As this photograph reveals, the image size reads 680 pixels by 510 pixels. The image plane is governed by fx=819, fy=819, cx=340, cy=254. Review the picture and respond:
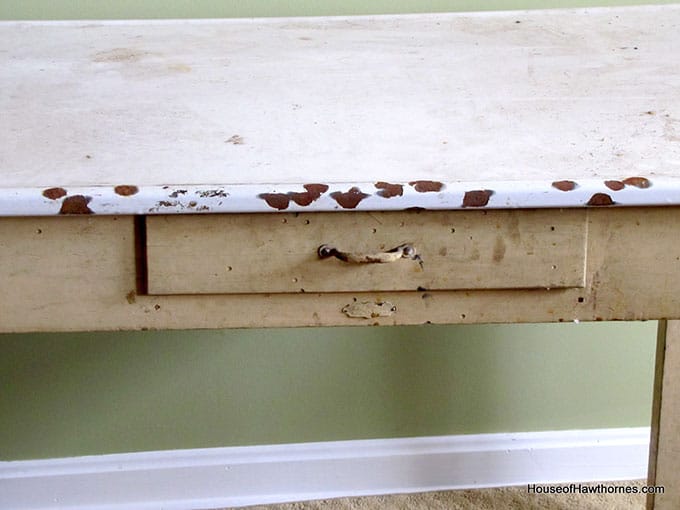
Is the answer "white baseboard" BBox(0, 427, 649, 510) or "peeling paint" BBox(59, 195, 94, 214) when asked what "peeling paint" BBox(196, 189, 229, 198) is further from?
"white baseboard" BBox(0, 427, 649, 510)

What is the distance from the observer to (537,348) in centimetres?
157

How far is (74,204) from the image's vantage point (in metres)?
0.76

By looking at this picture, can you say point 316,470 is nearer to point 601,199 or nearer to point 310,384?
point 310,384

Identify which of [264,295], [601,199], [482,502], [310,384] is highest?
[601,199]

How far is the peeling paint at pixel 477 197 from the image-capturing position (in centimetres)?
77

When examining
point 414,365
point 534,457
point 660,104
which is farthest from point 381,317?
point 534,457

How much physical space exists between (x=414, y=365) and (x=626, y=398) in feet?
1.40

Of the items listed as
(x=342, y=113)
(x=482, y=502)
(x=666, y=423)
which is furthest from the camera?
(x=482, y=502)

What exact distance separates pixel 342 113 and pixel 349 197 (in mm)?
218

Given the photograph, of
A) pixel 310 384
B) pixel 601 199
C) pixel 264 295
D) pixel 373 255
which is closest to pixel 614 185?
pixel 601 199

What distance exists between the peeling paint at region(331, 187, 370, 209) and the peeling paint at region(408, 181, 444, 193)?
0.16 feet

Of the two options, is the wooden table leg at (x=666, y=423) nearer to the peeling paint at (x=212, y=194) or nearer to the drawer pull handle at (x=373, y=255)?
the drawer pull handle at (x=373, y=255)

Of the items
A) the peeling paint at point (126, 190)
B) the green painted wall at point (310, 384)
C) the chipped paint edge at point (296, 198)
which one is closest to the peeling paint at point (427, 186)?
the chipped paint edge at point (296, 198)

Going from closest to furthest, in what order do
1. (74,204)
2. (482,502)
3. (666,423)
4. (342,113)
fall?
(74,204) → (342,113) → (666,423) → (482,502)
